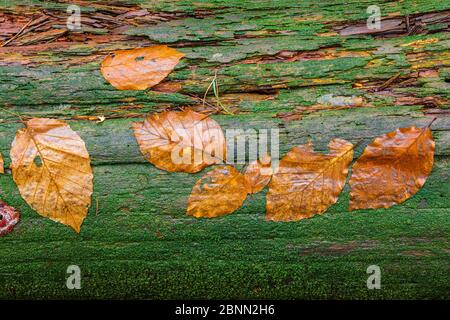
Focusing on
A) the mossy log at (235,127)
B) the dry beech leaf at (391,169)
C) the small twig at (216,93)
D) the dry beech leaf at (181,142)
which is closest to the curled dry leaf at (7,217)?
the mossy log at (235,127)

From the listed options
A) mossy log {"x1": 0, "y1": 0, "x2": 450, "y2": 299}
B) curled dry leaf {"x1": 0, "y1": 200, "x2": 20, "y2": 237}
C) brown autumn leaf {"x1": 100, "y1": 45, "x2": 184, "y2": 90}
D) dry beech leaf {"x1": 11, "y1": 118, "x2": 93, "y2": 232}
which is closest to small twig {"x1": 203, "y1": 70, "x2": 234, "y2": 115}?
mossy log {"x1": 0, "y1": 0, "x2": 450, "y2": 299}

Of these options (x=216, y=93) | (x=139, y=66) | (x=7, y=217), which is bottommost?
(x=7, y=217)

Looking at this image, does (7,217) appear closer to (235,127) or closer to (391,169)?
(235,127)

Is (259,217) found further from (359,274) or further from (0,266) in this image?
(0,266)

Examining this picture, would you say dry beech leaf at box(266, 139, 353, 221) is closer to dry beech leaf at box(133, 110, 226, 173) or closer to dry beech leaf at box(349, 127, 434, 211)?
dry beech leaf at box(349, 127, 434, 211)

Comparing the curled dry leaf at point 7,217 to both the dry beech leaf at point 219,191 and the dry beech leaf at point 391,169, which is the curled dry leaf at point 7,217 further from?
the dry beech leaf at point 391,169

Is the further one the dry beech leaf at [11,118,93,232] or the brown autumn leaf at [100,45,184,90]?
the brown autumn leaf at [100,45,184,90]

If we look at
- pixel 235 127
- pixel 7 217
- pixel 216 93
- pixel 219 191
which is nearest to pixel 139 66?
pixel 216 93
